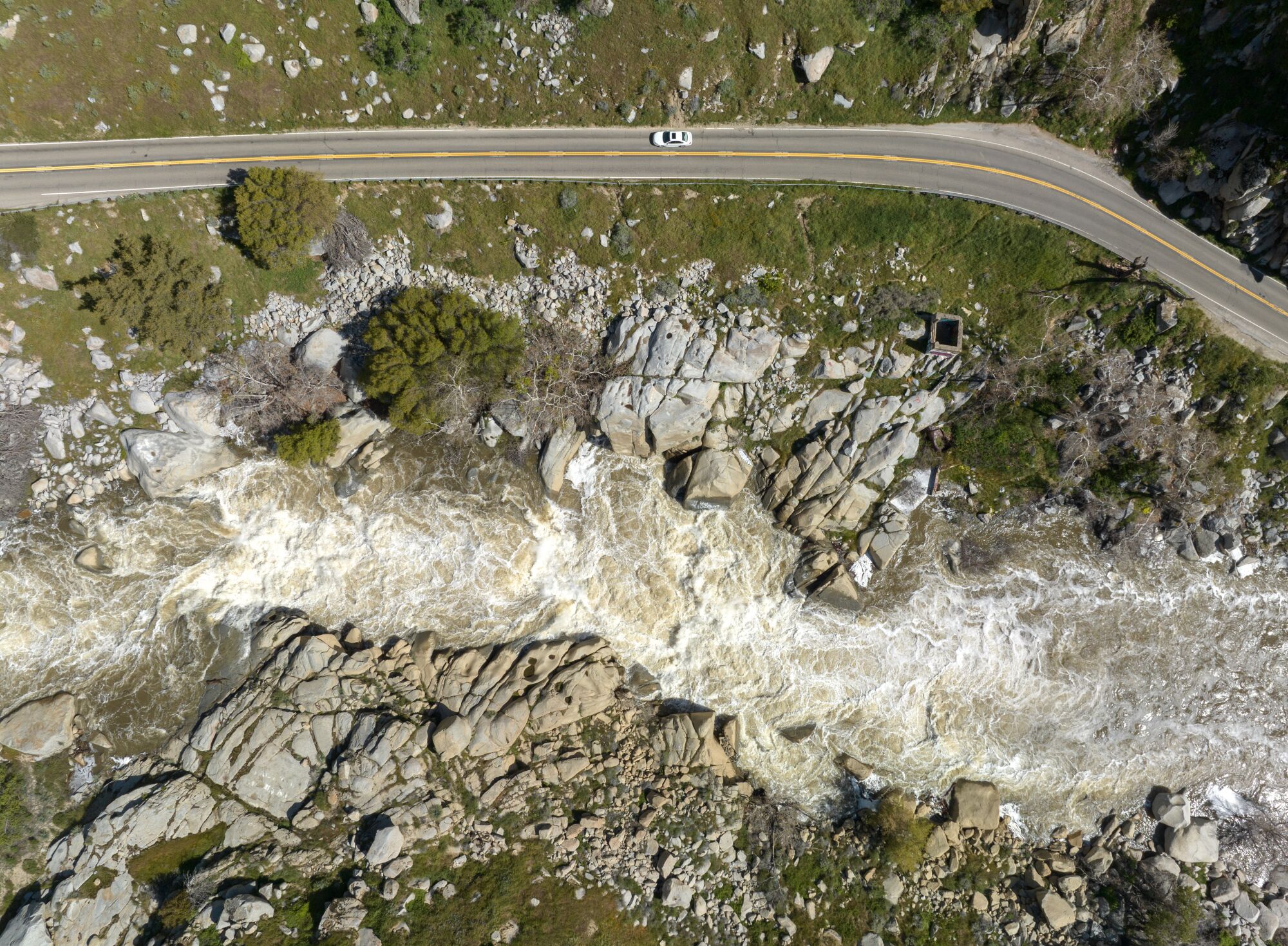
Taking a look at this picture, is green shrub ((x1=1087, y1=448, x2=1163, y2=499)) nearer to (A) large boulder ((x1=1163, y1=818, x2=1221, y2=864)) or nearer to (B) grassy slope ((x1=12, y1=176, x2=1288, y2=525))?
(B) grassy slope ((x1=12, y1=176, x2=1288, y2=525))

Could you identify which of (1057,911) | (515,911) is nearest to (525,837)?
(515,911)

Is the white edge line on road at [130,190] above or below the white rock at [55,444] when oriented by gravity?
above

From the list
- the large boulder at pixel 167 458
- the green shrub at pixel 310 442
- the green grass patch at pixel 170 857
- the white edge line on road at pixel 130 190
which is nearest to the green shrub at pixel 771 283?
the green shrub at pixel 310 442

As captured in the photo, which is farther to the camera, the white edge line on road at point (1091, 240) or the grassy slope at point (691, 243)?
the grassy slope at point (691, 243)

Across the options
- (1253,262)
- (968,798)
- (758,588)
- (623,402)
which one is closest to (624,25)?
(623,402)

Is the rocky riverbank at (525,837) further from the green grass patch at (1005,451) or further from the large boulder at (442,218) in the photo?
the large boulder at (442,218)

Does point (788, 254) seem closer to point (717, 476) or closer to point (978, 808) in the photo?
point (717, 476)

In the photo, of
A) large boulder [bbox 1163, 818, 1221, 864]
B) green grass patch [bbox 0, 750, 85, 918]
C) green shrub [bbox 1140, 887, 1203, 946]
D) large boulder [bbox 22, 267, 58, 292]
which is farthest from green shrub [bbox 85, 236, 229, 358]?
large boulder [bbox 1163, 818, 1221, 864]
